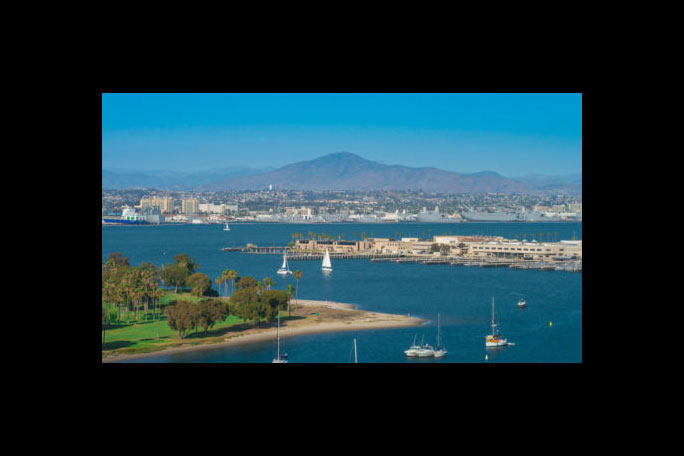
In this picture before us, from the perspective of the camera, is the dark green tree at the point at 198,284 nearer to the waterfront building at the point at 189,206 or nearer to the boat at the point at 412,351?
the boat at the point at 412,351

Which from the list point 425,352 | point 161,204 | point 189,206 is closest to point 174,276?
point 425,352

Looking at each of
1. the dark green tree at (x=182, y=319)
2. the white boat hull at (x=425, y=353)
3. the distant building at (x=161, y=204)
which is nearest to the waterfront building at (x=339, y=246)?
the distant building at (x=161, y=204)

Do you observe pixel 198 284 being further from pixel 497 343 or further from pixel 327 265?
pixel 327 265

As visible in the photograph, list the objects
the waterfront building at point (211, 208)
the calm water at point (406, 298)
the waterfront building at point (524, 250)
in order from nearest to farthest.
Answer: the calm water at point (406, 298) < the waterfront building at point (524, 250) < the waterfront building at point (211, 208)

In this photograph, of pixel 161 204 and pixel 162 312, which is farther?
pixel 161 204

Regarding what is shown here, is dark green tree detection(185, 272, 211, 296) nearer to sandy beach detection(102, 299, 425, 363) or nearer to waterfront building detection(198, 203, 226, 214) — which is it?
sandy beach detection(102, 299, 425, 363)

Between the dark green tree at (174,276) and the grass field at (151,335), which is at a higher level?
the dark green tree at (174,276)
